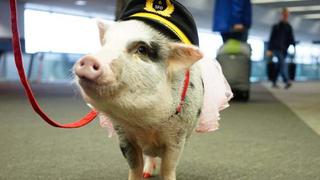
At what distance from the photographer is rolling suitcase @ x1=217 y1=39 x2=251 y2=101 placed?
17.6ft

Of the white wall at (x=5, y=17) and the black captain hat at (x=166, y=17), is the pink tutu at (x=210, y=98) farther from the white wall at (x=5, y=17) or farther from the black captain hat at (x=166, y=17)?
the white wall at (x=5, y=17)

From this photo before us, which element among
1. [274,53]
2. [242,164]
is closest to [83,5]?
[274,53]

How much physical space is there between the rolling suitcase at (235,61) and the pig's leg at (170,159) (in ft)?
12.7

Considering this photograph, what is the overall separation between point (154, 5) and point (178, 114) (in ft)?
1.25

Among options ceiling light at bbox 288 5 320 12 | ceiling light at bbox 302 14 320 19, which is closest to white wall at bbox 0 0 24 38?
ceiling light at bbox 288 5 320 12

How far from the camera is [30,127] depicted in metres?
3.42

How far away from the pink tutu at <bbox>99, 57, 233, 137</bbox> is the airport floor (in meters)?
0.31

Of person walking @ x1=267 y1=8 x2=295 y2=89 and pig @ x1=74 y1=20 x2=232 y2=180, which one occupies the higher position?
pig @ x1=74 y1=20 x2=232 y2=180

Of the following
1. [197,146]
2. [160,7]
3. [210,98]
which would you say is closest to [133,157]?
[210,98]

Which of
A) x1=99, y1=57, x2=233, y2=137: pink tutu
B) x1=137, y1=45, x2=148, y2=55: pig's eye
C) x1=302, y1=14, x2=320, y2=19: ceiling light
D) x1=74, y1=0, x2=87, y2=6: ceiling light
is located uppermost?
x1=137, y1=45, x2=148, y2=55: pig's eye

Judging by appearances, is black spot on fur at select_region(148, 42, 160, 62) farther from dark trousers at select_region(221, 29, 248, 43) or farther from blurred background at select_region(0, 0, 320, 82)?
blurred background at select_region(0, 0, 320, 82)

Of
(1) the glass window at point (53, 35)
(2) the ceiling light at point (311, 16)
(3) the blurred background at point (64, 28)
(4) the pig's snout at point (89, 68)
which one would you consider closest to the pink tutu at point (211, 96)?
(4) the pig's snout at point (89, 68)

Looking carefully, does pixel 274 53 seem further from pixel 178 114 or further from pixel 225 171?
pixel 178 114

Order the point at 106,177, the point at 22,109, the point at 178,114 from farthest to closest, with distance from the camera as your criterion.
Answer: the point at 22,109 → the point at 106,177 → the point at 178,114
